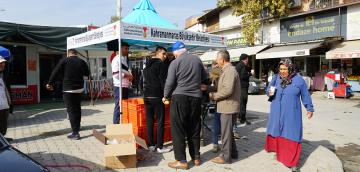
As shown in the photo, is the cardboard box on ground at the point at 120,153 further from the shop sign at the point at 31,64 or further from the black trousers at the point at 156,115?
the shop sign at the point at 31,64

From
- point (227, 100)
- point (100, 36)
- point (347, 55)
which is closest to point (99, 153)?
point (227, 100)

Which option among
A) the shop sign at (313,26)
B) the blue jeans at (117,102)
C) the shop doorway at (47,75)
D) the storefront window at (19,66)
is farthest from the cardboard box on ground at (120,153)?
the shop sign at (313,26)

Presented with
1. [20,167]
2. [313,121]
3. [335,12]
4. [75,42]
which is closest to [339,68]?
[335,12]

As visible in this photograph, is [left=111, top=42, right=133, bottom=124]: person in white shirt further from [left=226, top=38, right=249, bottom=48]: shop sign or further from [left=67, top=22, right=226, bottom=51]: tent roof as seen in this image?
[left=226, top=38, right=249, bottom=48]: shop sign

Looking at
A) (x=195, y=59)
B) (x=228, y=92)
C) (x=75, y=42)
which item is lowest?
(x=228, y=92)

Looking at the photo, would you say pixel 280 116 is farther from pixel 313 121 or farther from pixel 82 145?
pixel 313 121

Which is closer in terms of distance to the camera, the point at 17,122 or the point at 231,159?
A: the point at 231,159

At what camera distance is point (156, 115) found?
6.24 m

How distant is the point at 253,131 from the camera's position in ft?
27.6

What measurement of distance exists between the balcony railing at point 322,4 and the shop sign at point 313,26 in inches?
14.0

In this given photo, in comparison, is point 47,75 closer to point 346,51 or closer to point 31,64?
point 31,64

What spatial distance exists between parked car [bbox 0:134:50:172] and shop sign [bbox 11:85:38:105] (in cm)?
1194

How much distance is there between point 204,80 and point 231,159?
1402mm

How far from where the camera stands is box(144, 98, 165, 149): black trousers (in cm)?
617
